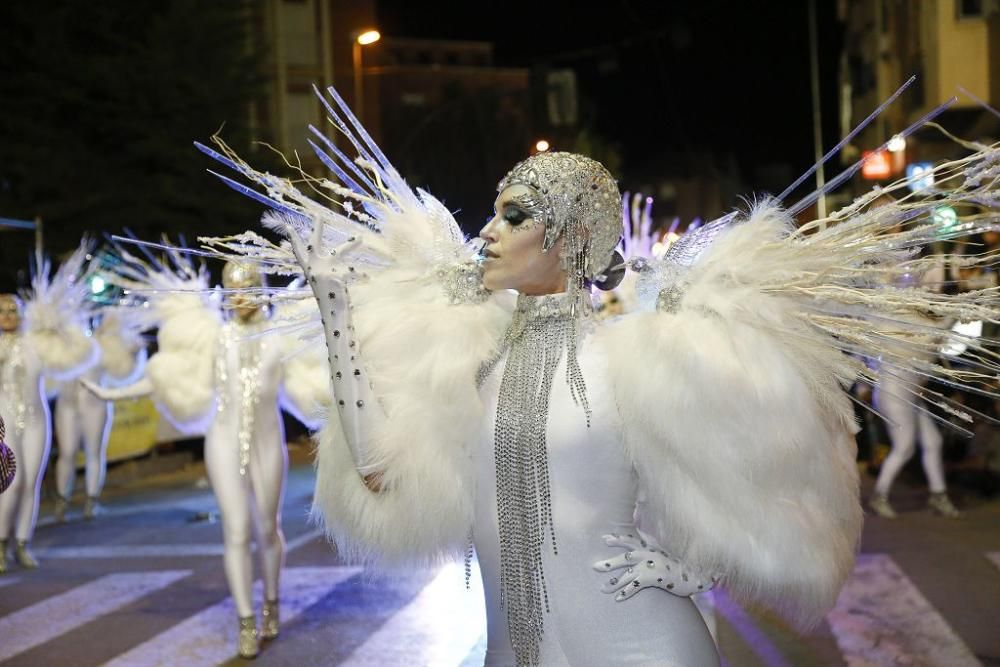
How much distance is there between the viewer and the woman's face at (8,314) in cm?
1024

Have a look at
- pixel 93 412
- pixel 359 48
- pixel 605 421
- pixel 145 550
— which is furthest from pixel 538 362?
pixel 359 48

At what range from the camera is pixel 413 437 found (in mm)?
3076

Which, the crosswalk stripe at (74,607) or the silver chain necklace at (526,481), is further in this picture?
the crosswalk stripe at (74,607)

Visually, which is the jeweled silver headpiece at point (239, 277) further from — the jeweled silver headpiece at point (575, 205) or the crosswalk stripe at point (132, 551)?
the jeweled silver headpiece at point (575, 205)

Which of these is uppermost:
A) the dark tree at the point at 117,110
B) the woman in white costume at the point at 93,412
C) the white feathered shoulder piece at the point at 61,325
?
the dark tree at the point at 117,110

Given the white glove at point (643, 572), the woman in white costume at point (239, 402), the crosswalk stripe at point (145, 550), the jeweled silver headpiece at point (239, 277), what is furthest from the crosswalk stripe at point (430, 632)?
the white glove at point (643, 572)

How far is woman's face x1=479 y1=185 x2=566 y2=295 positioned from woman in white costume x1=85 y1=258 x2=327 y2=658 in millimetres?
3994

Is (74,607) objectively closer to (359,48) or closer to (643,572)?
(643,572)

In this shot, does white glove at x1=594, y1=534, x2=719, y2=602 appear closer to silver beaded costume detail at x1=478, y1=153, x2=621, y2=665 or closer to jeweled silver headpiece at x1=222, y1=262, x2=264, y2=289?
silver beaded costume detail at x1=478, y1=153, x2=621, y2=665

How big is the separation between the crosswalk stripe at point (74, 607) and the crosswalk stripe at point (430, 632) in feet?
6.75

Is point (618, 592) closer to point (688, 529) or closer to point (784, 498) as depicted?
point (688, 529)

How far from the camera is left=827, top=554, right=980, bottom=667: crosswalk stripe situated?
6.22m

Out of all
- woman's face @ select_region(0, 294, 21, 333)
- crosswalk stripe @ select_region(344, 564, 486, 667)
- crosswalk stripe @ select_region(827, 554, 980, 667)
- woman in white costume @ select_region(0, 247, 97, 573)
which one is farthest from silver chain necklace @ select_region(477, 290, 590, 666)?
woman's face @ select_region(0, 294, 21, 333)

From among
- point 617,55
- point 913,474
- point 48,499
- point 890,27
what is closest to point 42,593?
point 48,499
